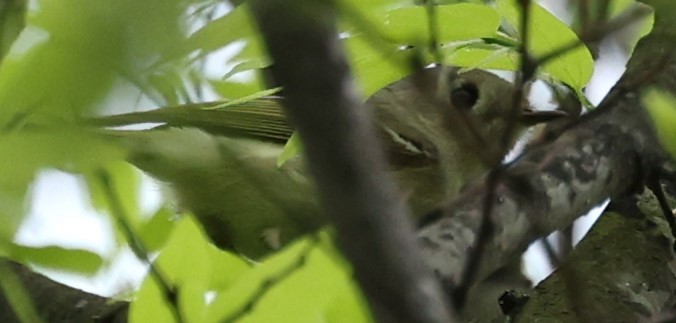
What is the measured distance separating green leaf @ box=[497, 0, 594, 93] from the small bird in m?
0.10

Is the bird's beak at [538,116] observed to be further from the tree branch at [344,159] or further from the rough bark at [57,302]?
the tree branch at [344,159]

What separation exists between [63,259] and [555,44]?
0.46 meters

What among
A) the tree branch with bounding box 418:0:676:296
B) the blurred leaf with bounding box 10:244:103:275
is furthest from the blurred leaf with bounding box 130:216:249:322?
the blurred leaf with bounding box 10:244:103:275

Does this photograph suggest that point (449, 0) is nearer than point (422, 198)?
Yes

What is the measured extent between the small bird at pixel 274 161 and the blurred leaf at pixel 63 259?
96mm

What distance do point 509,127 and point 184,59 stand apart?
149mm

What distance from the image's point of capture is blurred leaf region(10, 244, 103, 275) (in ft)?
2.70

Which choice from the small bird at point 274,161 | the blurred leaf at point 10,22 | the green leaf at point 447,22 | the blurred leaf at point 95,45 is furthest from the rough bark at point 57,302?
the blurred leaf at point 95,45

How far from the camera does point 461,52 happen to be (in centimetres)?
69

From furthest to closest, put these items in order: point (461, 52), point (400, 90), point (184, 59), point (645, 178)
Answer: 1. point (400, 90)
2. point (645, 178)
3. point (461, 52)
4. point (184, 59)

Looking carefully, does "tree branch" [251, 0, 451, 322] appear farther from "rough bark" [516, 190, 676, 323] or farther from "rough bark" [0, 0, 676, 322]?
"rough bark" [516, 190, 676, 323]

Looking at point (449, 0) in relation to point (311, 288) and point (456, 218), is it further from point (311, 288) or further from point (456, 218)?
point (311, 288)

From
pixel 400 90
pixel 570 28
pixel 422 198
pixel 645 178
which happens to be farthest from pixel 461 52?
pixel 400 90

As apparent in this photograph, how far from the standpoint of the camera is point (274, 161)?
51.8 inches
